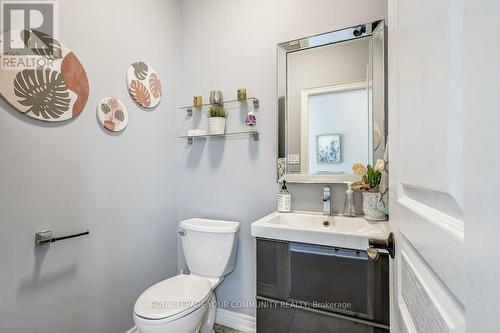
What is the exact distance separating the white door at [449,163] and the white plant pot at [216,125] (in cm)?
136

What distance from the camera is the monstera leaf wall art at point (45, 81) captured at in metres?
1.14

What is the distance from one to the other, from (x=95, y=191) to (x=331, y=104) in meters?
1.56

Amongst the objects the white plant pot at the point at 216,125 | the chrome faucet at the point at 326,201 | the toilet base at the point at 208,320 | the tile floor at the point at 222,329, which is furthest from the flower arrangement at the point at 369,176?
the tile floor at the point at 222,329

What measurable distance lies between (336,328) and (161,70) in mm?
2048

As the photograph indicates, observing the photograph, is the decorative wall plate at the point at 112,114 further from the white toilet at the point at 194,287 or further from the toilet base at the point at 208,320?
the toilet base at the point at 208,320

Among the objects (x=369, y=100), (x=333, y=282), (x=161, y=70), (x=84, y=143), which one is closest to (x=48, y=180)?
(x=84, y=143)

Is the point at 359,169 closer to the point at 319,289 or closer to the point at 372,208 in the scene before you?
the point at 372,208

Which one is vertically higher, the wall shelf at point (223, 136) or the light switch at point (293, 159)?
the wall shelf at point (223, 136)

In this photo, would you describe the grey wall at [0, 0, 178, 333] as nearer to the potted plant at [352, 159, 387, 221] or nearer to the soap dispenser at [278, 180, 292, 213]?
the soap dispenser at [278, 180, 292, 213]

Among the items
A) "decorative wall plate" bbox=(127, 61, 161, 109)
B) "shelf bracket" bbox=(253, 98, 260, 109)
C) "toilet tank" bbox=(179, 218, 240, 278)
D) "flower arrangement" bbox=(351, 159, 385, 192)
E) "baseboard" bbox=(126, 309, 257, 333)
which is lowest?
"baseboard" bbox=(126, 309, 257, 333)

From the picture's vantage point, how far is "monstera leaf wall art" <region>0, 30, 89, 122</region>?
1.14 m

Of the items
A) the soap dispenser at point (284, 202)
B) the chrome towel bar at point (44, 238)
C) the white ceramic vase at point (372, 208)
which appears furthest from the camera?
the soap dispenser at point (284, 202)

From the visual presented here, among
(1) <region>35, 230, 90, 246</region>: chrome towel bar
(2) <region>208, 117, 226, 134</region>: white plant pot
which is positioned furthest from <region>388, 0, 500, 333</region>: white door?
(1) <region>35, 230, 90, 246</region>: chrome towel bar

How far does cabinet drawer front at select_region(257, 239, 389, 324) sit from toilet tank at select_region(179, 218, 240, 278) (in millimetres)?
356
